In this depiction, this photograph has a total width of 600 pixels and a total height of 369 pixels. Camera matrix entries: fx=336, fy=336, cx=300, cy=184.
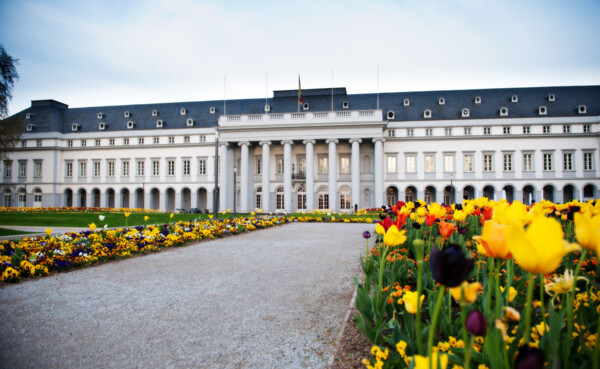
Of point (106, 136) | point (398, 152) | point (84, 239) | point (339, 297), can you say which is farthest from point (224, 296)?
point (106, 136)

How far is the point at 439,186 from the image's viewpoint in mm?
43438

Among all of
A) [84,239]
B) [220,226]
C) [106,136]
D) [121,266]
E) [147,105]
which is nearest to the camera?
[121,266]

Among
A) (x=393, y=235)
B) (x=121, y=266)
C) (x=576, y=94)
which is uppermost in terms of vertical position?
(x=576, y=94)

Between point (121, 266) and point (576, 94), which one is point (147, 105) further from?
point (576, 94)

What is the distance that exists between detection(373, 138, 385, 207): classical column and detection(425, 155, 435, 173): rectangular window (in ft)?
24.8

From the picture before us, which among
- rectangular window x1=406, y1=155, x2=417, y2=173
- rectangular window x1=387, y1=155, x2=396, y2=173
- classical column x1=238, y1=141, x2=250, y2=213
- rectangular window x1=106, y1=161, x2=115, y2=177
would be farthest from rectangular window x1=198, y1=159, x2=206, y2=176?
rectangular window x1=406, y1=155, x2=417, y2=173

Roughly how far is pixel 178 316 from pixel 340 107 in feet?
147

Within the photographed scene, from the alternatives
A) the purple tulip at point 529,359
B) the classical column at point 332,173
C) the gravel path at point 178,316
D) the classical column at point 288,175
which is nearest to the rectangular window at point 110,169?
the classical column at point 288,175

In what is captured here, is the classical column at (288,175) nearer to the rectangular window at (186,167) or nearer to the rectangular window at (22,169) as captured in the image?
the rectangular window at (186,167)

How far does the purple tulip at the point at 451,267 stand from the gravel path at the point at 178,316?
2.28 metres

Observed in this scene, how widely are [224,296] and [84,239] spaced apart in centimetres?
593

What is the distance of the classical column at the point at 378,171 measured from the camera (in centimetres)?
3972

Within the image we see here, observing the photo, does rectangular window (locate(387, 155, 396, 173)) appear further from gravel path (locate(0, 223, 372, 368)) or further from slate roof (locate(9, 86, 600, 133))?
gravel path (locate(0, 223, 372, 368))

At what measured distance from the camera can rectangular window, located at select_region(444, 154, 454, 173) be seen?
142ft
